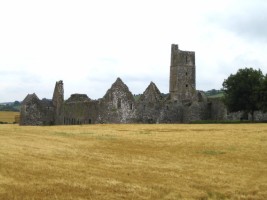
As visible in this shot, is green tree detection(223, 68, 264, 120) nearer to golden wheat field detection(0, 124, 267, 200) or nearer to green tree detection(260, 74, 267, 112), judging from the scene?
green tree detection(260, 74, 267, 112)

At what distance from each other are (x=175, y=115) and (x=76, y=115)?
53.5ft

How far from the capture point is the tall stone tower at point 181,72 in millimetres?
98562

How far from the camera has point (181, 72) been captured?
98875mm

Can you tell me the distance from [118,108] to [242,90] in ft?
55.3

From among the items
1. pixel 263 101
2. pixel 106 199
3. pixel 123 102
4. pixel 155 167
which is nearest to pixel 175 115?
pixel 123 102

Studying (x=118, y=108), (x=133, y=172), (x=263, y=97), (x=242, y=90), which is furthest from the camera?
(x=118, y=108)

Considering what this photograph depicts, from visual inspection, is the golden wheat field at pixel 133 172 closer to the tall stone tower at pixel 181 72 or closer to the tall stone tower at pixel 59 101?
the tall stone tower at pixel 59 101

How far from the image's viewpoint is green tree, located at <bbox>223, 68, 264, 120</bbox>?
220 feet

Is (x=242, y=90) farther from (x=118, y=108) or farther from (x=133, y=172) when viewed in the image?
(x=133, y=172)

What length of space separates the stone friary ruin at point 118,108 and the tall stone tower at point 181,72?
33.4 feet

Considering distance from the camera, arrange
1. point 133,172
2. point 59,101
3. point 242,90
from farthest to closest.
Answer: point 59,101
point 242,90
point 133,172

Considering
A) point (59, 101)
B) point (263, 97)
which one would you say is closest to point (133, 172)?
point (263, 97)

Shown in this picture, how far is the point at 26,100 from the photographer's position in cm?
7688

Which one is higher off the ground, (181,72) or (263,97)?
(181,72)
